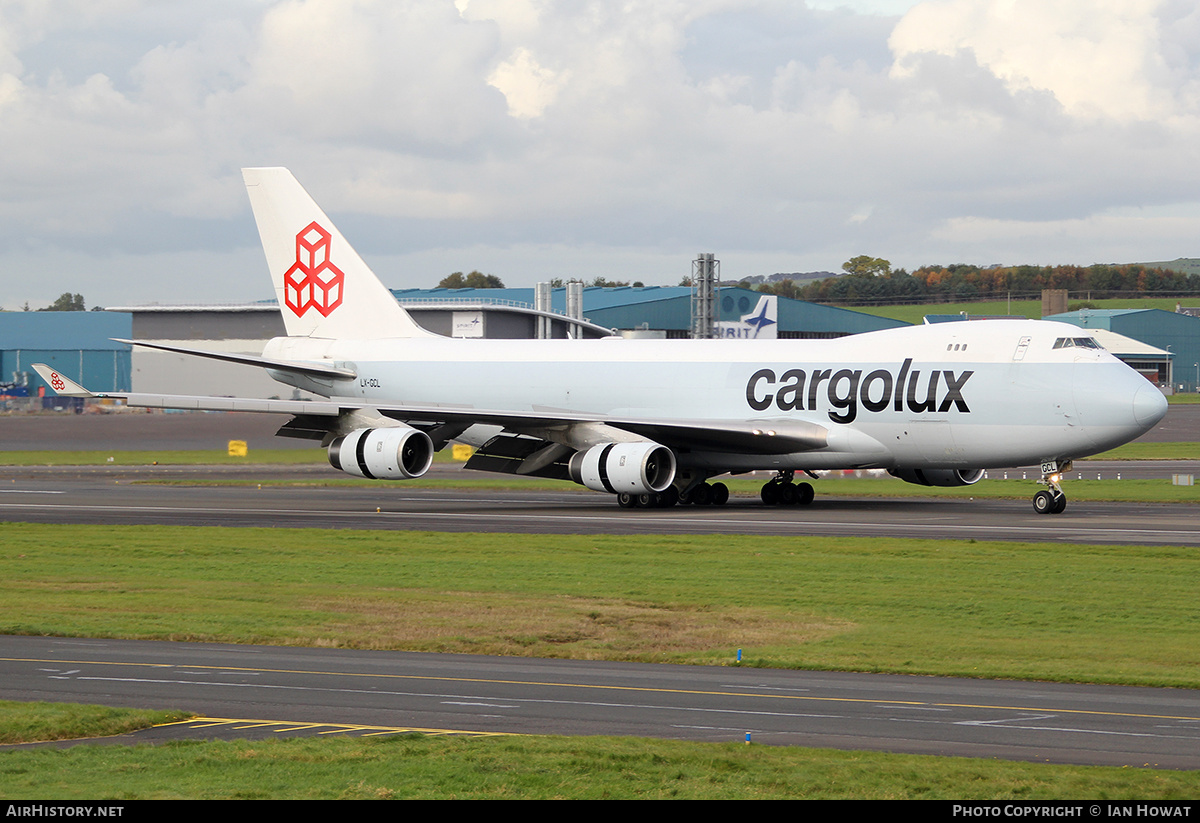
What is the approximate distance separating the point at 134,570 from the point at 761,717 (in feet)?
55.9

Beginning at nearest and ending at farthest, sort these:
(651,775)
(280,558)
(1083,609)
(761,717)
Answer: (651,775), (761,717), (1083,609), (280,558)

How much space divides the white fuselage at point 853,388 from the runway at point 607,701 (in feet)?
73.5

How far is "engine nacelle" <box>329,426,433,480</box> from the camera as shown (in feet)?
136

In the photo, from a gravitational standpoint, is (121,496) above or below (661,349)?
below

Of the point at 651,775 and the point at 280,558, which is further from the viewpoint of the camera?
the point at 280,558

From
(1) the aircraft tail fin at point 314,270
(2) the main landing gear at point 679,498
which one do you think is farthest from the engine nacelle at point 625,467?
(1) the aircraft tail fin at point 314,270

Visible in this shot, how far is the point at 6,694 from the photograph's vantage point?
15.8 metres

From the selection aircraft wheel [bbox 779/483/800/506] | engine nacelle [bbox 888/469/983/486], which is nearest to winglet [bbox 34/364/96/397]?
aircraft wheel [bbox 779/483/800/506]

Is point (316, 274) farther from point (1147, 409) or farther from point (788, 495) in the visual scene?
point (1147, 409)

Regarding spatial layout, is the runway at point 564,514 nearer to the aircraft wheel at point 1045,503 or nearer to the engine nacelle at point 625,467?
Answer: the aircraft wheel at point 1045,503

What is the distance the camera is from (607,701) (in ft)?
51.0

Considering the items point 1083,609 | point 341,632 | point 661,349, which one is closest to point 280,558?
point 341,632
